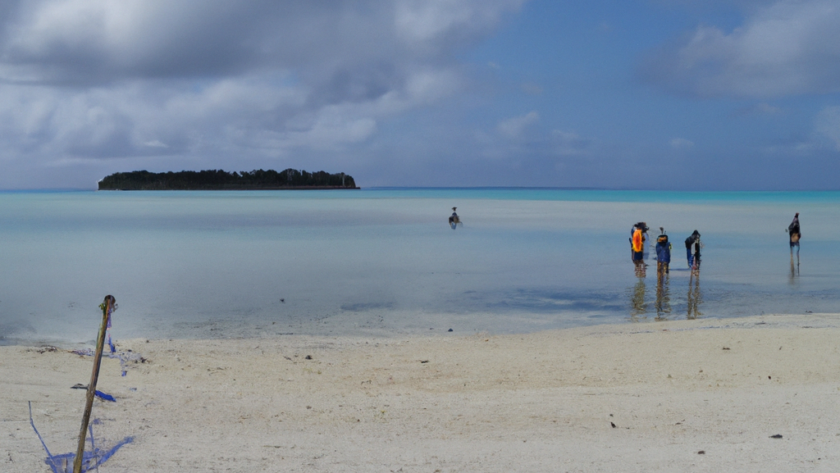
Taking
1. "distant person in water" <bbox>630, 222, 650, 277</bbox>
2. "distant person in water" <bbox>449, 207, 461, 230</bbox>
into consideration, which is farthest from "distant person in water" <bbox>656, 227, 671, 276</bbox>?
"distant person in water" <bbox>449, 207, 461, 230</bbox>

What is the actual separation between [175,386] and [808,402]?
6978 millimetres

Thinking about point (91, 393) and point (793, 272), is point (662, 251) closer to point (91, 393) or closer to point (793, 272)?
point (793, 272)

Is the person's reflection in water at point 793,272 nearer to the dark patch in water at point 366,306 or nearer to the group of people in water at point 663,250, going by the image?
the group of people in water at point 663,250

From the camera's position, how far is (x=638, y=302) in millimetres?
15273

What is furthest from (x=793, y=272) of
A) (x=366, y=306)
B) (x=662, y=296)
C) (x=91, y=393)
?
(x=91, y=393)

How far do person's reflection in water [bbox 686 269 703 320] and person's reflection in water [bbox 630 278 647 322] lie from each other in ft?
3.03

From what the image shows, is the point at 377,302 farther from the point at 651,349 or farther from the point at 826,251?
the point at 826,251

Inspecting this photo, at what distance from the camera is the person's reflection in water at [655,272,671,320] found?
13.8m

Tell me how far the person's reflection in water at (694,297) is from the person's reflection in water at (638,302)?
0.92m

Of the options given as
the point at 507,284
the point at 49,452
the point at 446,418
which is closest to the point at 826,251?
the point at 507,284

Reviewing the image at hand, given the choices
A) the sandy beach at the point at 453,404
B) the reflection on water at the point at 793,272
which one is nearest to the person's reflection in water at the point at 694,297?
the reflection on water at the point at 793,272

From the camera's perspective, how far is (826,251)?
28438 mm

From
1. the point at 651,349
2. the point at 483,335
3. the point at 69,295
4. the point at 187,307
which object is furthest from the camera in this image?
the point at 69,295

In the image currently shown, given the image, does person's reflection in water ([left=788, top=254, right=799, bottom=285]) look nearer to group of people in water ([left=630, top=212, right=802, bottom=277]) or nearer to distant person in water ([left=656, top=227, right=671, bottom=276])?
group of people in water ([left=630, top=212, right=802, bottom=277])
